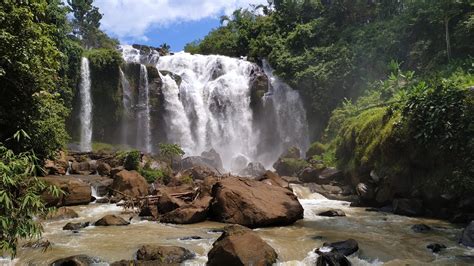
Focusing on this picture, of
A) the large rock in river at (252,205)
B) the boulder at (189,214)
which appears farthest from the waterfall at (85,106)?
the large rock in river at (252,205)

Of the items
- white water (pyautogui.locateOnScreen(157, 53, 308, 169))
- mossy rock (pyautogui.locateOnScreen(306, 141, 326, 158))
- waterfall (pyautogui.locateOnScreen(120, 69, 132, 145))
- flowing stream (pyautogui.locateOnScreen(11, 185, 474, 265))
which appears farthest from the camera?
white water (pyautogui.locateOnScreen(157, 53, 308, 169))

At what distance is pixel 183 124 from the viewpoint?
33.8 metres

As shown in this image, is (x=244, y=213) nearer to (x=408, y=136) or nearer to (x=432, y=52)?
(x=408, y=136)

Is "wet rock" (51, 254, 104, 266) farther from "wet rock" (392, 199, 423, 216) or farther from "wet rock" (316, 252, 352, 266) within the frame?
"wet rock" (392, 199, 423, 216)

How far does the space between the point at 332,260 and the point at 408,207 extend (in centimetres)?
809

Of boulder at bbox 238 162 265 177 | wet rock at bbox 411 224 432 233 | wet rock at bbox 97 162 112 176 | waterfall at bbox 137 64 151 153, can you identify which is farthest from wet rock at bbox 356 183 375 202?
waterfall at bbox 137 64 151 153

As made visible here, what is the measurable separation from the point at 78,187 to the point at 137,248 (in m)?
8.35

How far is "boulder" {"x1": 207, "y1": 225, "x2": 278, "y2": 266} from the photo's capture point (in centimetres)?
843

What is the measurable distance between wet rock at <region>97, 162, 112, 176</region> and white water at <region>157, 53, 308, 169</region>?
1087cm

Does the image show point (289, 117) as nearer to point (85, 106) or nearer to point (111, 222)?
point (85, 106)

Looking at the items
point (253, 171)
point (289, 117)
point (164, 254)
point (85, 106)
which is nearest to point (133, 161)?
point (253, 171)

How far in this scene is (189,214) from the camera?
13.6m

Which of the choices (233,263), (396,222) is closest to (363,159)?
(396,222)

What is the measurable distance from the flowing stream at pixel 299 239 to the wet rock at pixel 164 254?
10.2 inches
